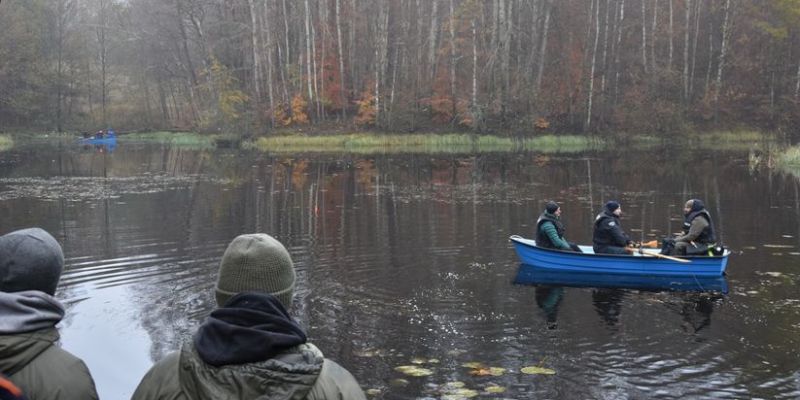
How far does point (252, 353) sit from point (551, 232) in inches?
424

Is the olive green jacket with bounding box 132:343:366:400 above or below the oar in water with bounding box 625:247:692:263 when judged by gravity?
above

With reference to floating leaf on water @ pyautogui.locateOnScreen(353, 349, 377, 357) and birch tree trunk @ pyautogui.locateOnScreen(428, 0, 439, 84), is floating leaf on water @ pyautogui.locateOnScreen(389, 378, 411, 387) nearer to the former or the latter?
floating leaf on water @ pyautogui.locateOnScreen(353, 349, 377, 357)

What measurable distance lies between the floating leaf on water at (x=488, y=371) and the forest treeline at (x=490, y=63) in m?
34.8

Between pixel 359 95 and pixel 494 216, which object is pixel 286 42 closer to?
pixel 359 95

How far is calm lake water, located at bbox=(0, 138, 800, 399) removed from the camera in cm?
778

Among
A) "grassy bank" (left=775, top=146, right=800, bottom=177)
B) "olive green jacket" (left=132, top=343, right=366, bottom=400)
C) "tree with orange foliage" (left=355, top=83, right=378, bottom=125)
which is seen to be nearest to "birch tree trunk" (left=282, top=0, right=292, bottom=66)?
"tree with orange foliage" (left=355, top=83, right=378, bottom=125)

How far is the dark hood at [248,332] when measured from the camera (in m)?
2.34

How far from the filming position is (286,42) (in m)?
48.9

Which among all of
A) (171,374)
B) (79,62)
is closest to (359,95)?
(79,62)

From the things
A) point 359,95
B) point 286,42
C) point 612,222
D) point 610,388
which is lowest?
point 610,388

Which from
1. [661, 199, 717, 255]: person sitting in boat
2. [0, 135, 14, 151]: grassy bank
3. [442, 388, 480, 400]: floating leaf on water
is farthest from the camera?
[0, 135, 14, 151]: grassy bank

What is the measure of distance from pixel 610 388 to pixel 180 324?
522 cm

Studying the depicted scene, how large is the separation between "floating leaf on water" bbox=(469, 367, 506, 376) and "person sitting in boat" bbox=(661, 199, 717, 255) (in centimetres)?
607

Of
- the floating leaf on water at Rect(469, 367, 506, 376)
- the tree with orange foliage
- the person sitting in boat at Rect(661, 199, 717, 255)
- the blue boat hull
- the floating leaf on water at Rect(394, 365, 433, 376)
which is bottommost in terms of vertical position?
the floating leaf on water at Rect(469, 367, 506, 376)
